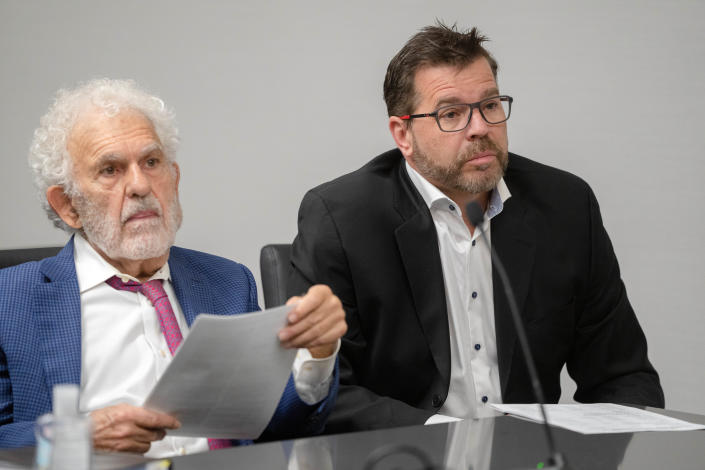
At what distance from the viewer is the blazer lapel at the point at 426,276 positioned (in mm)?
2031

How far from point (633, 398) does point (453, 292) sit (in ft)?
1.78

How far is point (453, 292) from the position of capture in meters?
2.12

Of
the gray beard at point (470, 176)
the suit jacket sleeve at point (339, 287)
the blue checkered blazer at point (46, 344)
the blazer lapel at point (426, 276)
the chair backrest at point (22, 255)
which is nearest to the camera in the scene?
the blue checkered blazer at point (46, 344)

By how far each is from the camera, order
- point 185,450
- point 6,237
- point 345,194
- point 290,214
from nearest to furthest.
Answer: point 185,450, point 345,194, point 6,237, point 290,214

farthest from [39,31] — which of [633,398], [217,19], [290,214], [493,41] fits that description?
[633,398]

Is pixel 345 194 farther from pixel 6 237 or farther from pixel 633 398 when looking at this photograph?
pixel 6 237

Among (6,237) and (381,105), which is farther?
(381,105)

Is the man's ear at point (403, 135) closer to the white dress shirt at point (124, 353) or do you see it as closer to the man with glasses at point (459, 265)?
the man with glasses at point (459, 265)

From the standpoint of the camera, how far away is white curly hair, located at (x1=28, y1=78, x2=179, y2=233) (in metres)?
1.71

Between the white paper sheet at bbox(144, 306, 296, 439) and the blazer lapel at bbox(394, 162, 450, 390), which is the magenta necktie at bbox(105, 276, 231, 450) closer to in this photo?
the white paper sheet at bbox(144, 306, 296, 439)

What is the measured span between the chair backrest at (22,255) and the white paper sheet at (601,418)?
4.01 feet

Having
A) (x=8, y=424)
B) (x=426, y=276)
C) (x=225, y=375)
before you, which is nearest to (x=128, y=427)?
(x=225, y=375)

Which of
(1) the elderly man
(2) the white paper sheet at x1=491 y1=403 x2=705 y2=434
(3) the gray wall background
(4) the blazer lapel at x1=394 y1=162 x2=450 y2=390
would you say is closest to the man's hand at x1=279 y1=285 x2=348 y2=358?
(1) the elderly man

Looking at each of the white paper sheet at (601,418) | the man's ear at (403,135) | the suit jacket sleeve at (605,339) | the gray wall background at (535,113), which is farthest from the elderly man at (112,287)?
the gray wall background at (535,113)
